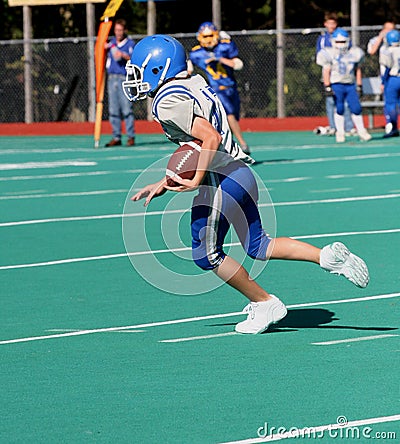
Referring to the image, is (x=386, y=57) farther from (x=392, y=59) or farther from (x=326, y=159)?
(x=326, y=159)

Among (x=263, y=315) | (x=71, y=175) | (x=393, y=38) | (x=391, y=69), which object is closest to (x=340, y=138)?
(x=391, y=69)

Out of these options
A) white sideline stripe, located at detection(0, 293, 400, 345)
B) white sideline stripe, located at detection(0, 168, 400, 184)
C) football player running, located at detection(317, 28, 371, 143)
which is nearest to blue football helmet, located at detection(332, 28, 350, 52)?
football player running, located at detection(317, 28, 371, 143)

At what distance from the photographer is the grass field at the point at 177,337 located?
605 centimetres

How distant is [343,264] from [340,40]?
17.2m

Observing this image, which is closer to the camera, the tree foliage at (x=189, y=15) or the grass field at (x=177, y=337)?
the grass field at (x=177, y=337)

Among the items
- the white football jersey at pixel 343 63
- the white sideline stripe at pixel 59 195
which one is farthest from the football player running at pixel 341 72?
the white sideline stripe at pixel 59 195

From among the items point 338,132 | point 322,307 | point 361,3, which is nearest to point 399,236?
point 322,307

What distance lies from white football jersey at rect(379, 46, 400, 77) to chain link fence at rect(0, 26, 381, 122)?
5621 millimetres

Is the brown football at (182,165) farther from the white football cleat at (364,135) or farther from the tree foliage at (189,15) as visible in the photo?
the tree foliage at (189,15)

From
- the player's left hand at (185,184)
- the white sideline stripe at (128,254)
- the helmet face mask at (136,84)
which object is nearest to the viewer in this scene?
the player's left hand at (185,184)

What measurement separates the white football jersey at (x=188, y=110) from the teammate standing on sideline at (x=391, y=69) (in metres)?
17.7

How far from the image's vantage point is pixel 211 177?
25.4 ft

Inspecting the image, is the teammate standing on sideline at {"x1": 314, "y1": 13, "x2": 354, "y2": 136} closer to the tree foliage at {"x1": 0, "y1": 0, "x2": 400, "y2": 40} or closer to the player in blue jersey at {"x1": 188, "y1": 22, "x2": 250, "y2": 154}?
the player in blue jersey at {"x1": 188, "y1": 22, "x2": 250, "y2": 154}

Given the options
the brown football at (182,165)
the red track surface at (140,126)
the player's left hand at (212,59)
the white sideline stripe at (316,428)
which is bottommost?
the white sideline stripe at (316,428)
